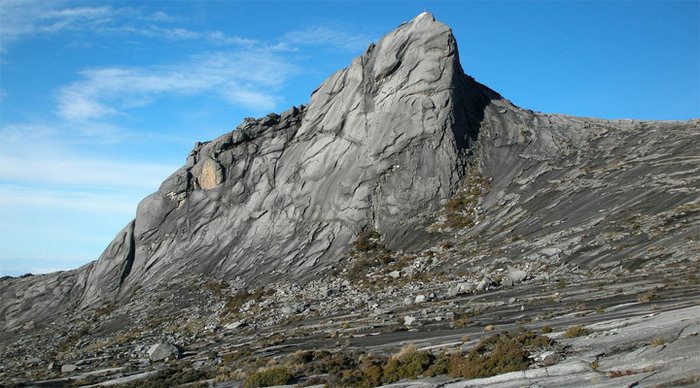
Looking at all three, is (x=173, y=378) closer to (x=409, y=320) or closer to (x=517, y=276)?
(x=409, y=320)

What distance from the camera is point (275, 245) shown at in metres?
80.1

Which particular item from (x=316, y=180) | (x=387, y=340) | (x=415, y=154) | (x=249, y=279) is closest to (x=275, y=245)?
(x=249, y=279)

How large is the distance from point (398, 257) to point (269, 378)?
40.6 meters

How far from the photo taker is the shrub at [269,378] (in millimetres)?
30508

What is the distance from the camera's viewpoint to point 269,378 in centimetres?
3100

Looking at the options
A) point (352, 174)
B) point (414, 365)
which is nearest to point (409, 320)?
point (414, 365)

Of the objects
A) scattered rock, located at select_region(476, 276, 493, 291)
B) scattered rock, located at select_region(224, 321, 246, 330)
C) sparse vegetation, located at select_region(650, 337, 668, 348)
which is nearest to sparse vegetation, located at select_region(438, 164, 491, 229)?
scattered rock, located at select_region(476, 276, 493, 291)

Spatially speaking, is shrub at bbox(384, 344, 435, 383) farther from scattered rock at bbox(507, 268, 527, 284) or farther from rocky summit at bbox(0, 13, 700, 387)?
scattered rock at bbox(507, 268, 527, 284)

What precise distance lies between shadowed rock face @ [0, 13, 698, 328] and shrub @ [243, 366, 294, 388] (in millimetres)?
40106

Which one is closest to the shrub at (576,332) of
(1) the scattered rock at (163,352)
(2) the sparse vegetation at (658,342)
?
(2) the sparse vegetation at (658,342)

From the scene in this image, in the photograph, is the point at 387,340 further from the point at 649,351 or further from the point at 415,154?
the point at 415,154

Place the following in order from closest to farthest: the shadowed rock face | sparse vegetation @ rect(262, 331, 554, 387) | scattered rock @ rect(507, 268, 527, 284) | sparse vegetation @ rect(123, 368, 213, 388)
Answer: sparse vegetation @ rect(262, 331, 554, 387) < sparse vegetation @ rect(123, 368, 213, 388) < scattered rock @ rect(507, 268, 527, 284) < the shadowed rock face

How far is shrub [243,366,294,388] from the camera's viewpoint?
100 feet

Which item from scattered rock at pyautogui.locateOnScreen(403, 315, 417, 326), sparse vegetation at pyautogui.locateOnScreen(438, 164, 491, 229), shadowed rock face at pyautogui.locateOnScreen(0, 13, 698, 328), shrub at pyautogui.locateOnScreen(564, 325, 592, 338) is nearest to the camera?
shrub at pyautogui.locateOnScreen(564, 325, 592, 338)
